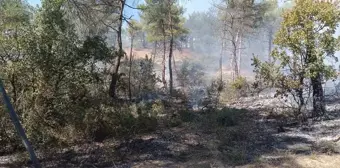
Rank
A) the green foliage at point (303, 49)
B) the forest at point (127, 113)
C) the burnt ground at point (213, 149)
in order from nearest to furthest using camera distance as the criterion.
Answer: the burnt ground at point (213, 149)
the forest at point (127, 113)
the green foliage at point (303, 49)

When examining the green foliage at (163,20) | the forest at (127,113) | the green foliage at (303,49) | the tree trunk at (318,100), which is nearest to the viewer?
the forest at (127,113)

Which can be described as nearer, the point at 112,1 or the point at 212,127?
the point at 212,127

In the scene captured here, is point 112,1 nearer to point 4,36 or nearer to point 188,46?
point 4,36

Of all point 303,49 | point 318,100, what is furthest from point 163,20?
point 318,100

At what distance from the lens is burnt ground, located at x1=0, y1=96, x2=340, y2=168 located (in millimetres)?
5797

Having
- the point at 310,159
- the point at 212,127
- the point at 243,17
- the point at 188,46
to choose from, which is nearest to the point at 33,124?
the point at 212,127

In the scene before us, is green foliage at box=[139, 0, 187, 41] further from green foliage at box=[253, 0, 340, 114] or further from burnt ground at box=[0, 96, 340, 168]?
burnt ground at box=[0, 96, 340, 168]

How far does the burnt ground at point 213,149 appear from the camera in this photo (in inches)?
228

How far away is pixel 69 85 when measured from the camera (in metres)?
7.64

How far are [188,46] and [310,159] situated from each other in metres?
52.8

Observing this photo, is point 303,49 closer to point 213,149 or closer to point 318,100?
point 318,100

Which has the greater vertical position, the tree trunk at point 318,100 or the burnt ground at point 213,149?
the tree trunk at point 318,100

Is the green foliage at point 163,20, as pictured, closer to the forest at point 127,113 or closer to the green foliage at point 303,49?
the forest at point 127,113

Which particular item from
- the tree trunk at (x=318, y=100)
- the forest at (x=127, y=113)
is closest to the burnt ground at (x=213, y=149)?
the forest at (x=127, y=113)
